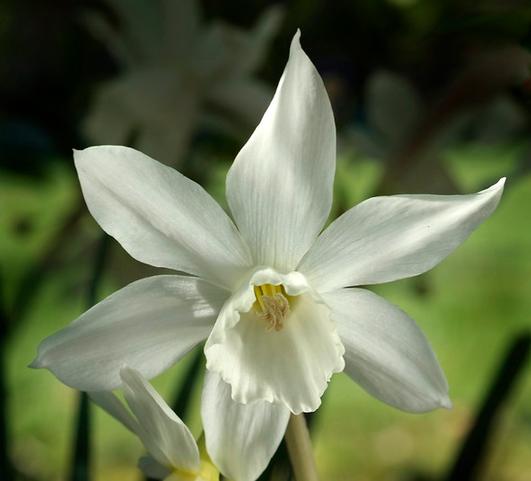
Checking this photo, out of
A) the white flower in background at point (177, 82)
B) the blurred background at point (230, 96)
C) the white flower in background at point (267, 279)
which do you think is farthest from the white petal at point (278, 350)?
the white flower in background at point (177, 82)

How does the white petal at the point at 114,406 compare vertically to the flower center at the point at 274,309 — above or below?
below

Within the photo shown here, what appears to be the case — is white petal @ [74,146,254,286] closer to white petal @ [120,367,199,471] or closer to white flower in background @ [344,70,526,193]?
white petal @ [120,367,199,471]

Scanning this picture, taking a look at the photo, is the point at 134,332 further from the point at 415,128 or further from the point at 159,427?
the point at 415,128

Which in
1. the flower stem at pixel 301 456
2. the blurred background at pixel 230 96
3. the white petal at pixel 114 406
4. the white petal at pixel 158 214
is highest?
the white petal at pixel 158 214

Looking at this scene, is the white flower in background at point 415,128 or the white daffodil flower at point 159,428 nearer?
the white daffodil flower at point 159,428

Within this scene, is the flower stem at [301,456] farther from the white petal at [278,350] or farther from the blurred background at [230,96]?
the blurred background at [230,96]

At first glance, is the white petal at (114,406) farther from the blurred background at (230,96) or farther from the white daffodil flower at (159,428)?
the blurred background at (230,96)

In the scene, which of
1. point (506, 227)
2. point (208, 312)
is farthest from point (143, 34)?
point (506, 227)
